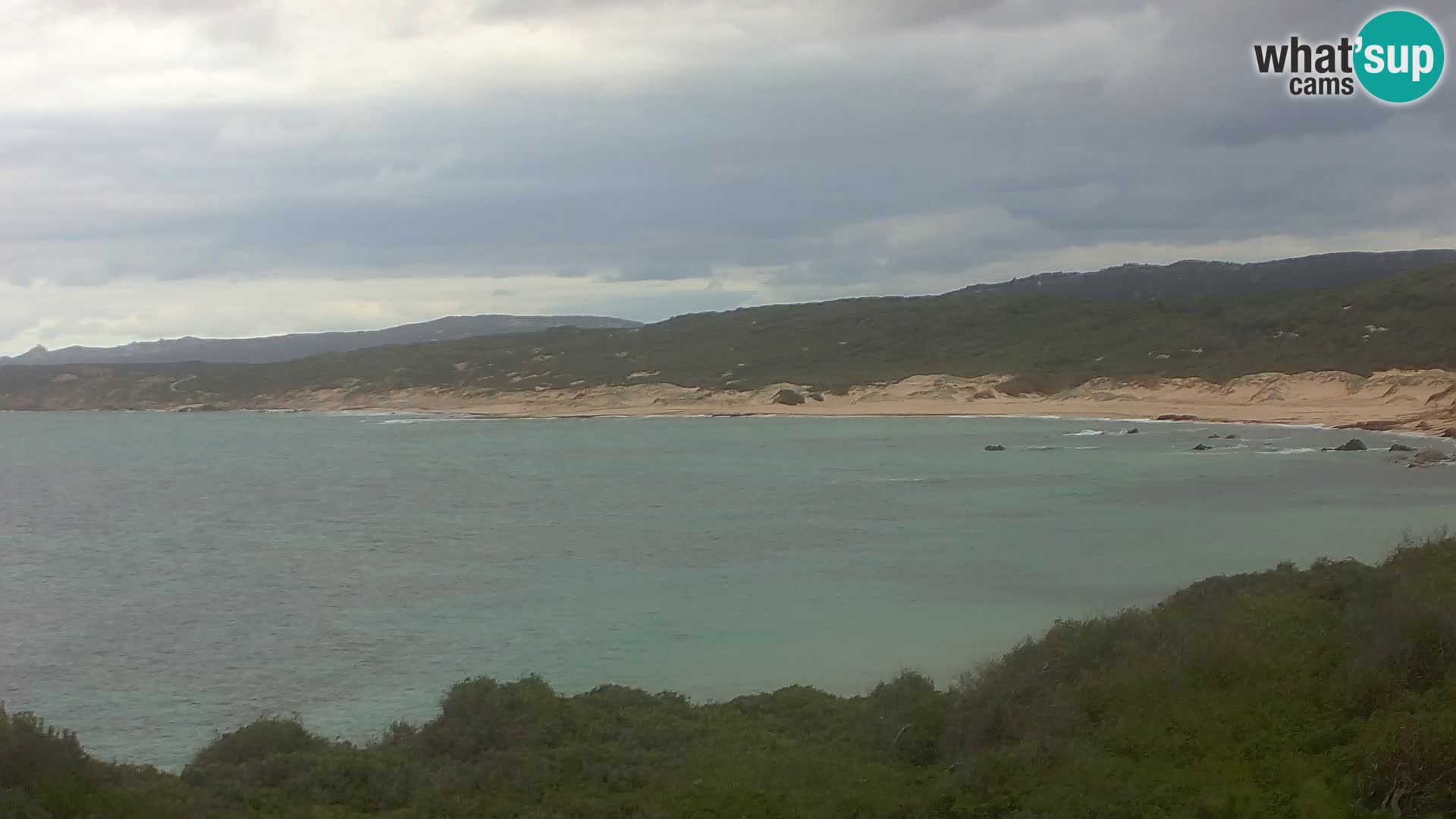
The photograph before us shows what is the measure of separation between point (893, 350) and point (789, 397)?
1744 cm

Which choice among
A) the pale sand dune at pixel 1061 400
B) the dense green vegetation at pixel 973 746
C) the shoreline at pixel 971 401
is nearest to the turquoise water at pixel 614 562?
the dense green vegetation at pixel 973 746

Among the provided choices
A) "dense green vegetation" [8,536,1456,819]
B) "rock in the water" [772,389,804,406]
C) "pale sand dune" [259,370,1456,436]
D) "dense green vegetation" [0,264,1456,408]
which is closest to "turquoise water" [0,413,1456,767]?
"dense green vegetation" [8,536,1456,819]

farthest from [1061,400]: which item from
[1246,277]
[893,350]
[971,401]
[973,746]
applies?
[1246,277]

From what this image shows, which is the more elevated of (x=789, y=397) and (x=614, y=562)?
(x=789, y=397)

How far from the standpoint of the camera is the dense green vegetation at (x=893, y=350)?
7669 cm

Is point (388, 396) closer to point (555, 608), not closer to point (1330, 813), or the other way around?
point (555, 608)

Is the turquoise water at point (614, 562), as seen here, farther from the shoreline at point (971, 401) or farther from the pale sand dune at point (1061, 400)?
the pale sand dune at point (1061, 400)

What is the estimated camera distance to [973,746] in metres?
9.98

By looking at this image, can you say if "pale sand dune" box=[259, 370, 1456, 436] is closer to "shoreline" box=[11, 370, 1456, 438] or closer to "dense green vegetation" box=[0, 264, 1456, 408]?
"shoreline" box=[11, 370, 1456, 438]

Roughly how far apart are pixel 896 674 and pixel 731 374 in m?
87.0

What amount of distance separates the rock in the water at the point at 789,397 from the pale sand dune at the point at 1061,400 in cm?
57

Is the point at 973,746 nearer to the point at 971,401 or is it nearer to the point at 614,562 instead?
the point at 614,562

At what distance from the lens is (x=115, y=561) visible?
3159 centimetres

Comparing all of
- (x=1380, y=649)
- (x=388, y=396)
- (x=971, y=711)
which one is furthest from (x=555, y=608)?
(x=388, y=396)
